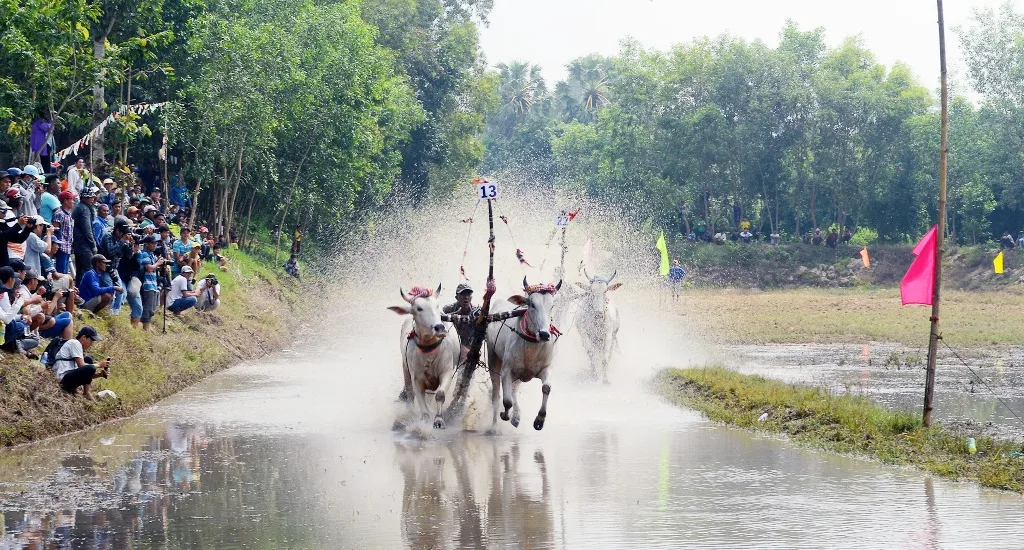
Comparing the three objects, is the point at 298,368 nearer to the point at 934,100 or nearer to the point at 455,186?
the point at 455,186

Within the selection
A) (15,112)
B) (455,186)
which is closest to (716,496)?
(15,112)

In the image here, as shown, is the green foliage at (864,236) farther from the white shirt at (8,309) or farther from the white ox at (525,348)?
the white shirt at (8,309)

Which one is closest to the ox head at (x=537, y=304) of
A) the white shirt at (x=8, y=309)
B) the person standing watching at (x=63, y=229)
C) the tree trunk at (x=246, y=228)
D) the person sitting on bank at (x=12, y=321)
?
the person sitting on bank at (x=12, y=321)

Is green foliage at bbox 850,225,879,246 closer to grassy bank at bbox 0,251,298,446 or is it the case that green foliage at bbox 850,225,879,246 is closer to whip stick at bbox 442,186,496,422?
grassy bank at bbox 0,251,298,446

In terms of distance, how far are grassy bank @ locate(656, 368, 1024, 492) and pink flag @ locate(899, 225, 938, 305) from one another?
5.15ft

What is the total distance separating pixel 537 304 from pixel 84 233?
8.92m

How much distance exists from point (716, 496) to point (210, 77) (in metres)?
27.3

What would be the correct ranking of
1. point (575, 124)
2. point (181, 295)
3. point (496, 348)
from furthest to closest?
point (575, 124) < point (181, 295) < point (496, 348)

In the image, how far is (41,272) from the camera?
19.1 metres

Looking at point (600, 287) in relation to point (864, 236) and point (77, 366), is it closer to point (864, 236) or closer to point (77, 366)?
point (77, 366)

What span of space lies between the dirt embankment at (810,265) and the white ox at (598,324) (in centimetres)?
4256

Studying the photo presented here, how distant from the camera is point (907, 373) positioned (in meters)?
25.1

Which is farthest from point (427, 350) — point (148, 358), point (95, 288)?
Answer: point (95, 288)

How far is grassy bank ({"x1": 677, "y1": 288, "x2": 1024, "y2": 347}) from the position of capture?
35075 millimetres
